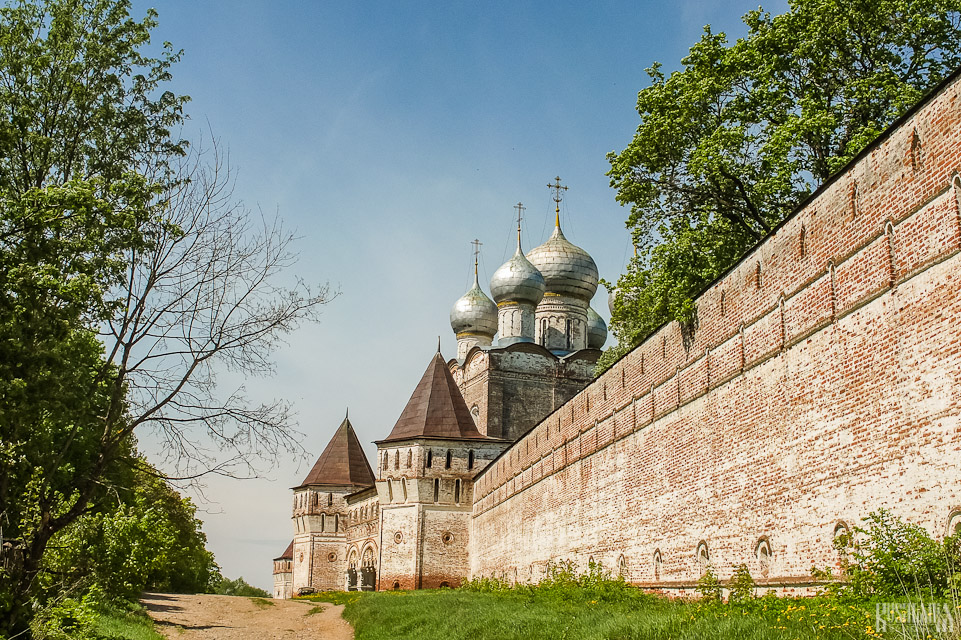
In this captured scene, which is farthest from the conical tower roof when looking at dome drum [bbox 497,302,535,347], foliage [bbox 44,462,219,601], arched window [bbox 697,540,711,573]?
arched window [bbox 697,540,711,573]

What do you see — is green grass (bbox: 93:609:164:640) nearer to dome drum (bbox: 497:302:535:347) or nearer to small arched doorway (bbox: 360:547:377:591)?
small arched doorway (bbox: 360:547:377:591)

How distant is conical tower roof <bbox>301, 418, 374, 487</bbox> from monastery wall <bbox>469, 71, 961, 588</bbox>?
30.6 meters

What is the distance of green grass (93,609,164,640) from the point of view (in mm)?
12680

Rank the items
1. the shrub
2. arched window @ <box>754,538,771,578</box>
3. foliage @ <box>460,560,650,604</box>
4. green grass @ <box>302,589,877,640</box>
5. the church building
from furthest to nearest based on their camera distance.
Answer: the church building
foliage @ <box>460,560,650,604</box>
arched window @ <box>754,538,771,578</box>
the shrub
green grass @ <box>302,589,877,640</box>

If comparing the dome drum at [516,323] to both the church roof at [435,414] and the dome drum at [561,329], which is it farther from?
the church roof at [435,414]

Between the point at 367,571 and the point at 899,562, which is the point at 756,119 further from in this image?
the point at 367,571

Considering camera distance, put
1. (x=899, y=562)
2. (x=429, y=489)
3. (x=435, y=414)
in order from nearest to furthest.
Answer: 1. (x=899, y=562)
2. (x=429, y=489)
3. (x=435, y=414)

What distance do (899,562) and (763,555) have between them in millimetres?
3405

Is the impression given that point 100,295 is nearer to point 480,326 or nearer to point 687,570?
point 687,570

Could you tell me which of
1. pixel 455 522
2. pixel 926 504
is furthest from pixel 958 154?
pixel 455 522

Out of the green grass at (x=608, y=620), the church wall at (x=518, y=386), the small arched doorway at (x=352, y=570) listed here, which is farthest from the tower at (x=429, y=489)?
the green grass at (x=608, y=620)

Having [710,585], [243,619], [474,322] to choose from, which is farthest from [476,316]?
[710,585]

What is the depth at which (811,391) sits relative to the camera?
33.6 ft

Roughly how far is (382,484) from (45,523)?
24947 mm
